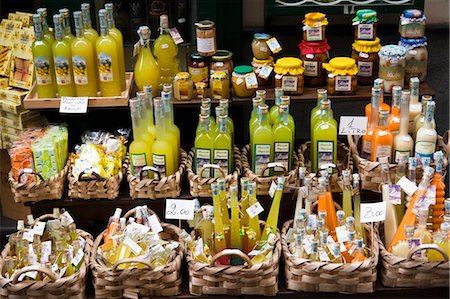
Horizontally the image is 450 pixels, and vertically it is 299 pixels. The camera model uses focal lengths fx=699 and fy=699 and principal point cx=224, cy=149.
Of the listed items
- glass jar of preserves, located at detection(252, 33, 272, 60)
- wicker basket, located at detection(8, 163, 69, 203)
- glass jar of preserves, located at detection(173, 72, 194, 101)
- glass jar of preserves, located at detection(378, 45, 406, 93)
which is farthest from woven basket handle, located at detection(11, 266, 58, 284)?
glass jar of preserves, located at detection(378, 45, 406, 93)


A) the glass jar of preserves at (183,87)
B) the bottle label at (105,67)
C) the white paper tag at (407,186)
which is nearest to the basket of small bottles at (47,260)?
the bottle label at (105,67)

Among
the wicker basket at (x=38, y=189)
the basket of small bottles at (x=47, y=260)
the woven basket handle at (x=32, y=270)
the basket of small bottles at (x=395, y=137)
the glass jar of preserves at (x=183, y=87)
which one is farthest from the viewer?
the glass jar of preserves at (x=183, y=87)

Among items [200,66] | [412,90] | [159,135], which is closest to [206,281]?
[159,135]

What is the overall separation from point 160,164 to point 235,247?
0.49 m

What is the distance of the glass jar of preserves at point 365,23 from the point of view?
310 centimetres

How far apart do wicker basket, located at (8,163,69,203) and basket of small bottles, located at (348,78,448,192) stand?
131 centimetres

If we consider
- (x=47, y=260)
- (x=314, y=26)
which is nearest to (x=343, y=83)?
(x=314, y=26)

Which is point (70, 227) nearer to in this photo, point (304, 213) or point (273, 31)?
point (304, 213)

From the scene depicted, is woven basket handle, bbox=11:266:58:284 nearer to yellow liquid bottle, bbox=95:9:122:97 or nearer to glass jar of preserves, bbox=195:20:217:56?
yellow liquid bottle, bbox=95:9:122:97

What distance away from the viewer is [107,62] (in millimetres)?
3053

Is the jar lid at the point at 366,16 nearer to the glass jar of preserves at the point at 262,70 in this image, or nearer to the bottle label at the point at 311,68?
the bottle label at the point at 311,68

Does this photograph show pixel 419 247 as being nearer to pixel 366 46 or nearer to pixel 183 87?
pixel 366 46

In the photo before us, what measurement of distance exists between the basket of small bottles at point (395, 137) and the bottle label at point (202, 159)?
648mm

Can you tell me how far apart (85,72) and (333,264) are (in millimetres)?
1356
